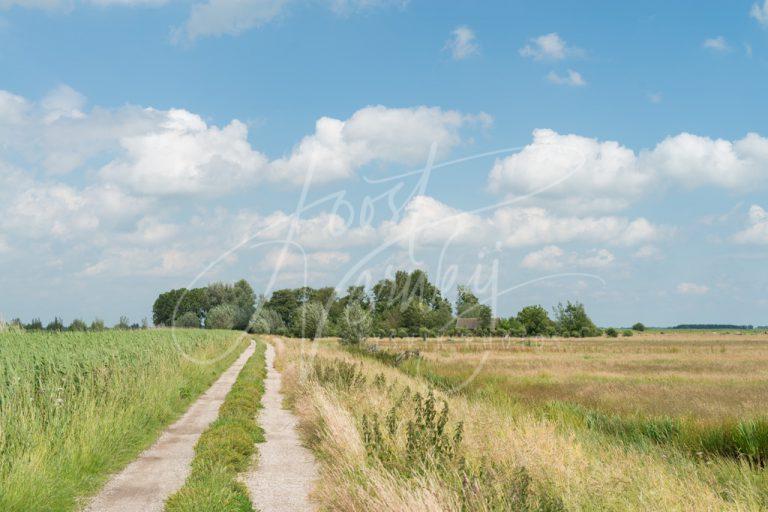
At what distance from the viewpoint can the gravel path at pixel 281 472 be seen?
336 inches

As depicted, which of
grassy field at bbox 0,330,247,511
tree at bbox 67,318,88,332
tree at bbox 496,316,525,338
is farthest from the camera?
tree at bbox 496,316,525,338

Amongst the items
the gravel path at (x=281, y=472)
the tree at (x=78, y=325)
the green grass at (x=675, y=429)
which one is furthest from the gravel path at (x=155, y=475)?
the tree at (x=78, y=325)

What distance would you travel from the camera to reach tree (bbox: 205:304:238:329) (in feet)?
380

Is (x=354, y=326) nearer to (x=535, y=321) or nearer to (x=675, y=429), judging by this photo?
(x=675, y=429)

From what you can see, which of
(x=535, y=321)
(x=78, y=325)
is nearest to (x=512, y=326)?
(x=535, y=321)

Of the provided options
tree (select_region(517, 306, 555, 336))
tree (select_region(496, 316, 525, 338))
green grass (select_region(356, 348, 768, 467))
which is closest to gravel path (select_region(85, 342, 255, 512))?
green grass (select_region(356, 348, 768, 467))

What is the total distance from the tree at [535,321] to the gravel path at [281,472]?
342ft

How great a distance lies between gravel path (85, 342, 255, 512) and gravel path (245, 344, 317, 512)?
1284 millimetres

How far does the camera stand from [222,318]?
116 metres

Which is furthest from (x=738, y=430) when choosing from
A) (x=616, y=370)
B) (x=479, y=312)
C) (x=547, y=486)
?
(x=479, y=312)

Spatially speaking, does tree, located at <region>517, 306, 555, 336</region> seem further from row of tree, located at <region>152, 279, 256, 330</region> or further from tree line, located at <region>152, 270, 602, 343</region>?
row of tree, located at <region>152, 279, 256, 330</region>

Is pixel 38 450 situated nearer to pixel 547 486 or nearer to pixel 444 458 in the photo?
pixel 444 458

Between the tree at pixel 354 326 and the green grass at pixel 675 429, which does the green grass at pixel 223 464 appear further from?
the tree at pixel 354 326

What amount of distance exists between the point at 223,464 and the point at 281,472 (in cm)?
99
